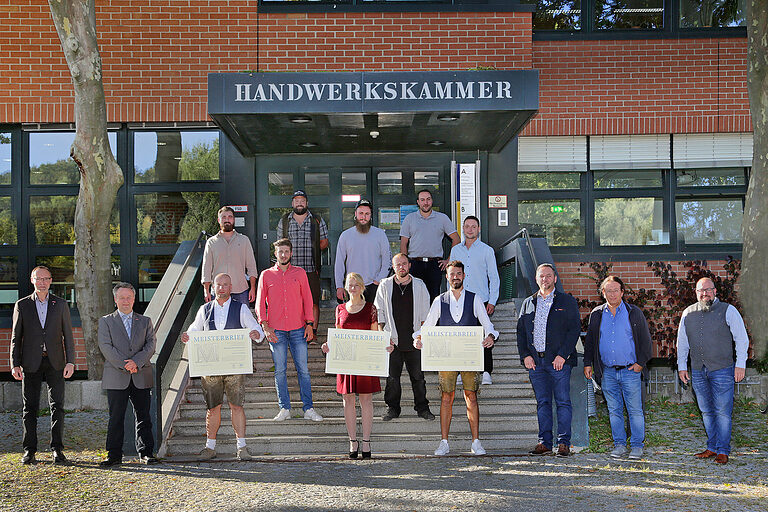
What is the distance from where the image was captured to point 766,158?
1082 cm

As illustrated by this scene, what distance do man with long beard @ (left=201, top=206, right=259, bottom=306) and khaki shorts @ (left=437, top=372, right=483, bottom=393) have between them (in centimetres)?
267

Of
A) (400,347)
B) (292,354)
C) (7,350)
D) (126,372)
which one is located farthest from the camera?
(7,350)

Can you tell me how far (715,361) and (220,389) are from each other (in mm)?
4891

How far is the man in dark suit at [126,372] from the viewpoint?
810cm

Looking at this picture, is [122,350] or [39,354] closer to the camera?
[122,350]

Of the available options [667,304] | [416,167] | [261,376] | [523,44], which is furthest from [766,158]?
[261,376]

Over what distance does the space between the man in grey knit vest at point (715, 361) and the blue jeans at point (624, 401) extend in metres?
0.48

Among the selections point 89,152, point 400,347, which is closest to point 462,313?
point 400,347

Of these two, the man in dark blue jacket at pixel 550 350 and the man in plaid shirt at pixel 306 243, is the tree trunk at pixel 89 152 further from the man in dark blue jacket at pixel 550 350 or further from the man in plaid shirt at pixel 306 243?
the man in dark blue jacket at pixel 550 350

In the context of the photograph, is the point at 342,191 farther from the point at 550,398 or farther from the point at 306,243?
the point at 550,398

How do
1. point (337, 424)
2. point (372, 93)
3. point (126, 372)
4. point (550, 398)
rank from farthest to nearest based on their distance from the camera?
point (372, 93) < point (337, 424) < point (550, 398) < point (126, 372)

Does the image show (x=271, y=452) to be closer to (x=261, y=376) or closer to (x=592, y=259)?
(x=261, y=376)

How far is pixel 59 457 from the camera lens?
26.7 feet

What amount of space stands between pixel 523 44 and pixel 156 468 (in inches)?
334
